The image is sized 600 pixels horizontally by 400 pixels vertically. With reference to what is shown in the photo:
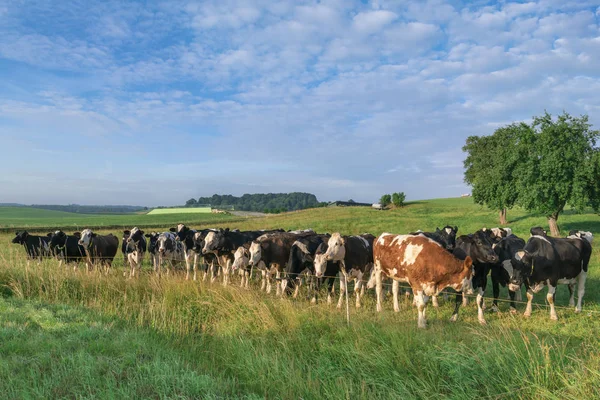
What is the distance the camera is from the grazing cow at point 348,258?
10.6 metres

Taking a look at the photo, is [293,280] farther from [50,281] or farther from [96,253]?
[96,253]

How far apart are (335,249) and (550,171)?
80.9ft

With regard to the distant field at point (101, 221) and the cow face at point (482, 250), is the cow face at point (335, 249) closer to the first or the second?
the cow face at point (482, 250)

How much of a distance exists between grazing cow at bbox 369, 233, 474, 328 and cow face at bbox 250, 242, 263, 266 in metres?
4.33

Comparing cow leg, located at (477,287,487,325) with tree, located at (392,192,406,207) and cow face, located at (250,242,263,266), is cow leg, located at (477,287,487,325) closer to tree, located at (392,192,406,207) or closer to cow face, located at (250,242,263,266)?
cow face, located at (250,242,263,266)

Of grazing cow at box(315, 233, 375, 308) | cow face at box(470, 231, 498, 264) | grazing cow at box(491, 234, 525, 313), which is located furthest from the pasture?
grazing cow at box(315, 233, 375, 308)

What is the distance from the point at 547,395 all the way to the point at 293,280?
8490 mm

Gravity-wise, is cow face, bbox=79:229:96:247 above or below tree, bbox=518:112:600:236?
below

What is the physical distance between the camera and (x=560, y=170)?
27.3m

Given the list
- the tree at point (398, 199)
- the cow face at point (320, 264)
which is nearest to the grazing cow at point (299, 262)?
the cow face at point (320, 264)

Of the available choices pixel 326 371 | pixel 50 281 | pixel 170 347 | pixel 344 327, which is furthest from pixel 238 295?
pixel 50 281

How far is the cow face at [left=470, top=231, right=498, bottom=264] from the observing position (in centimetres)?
948

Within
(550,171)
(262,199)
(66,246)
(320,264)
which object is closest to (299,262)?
(320,264)

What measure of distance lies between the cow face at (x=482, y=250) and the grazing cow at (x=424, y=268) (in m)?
1.05
